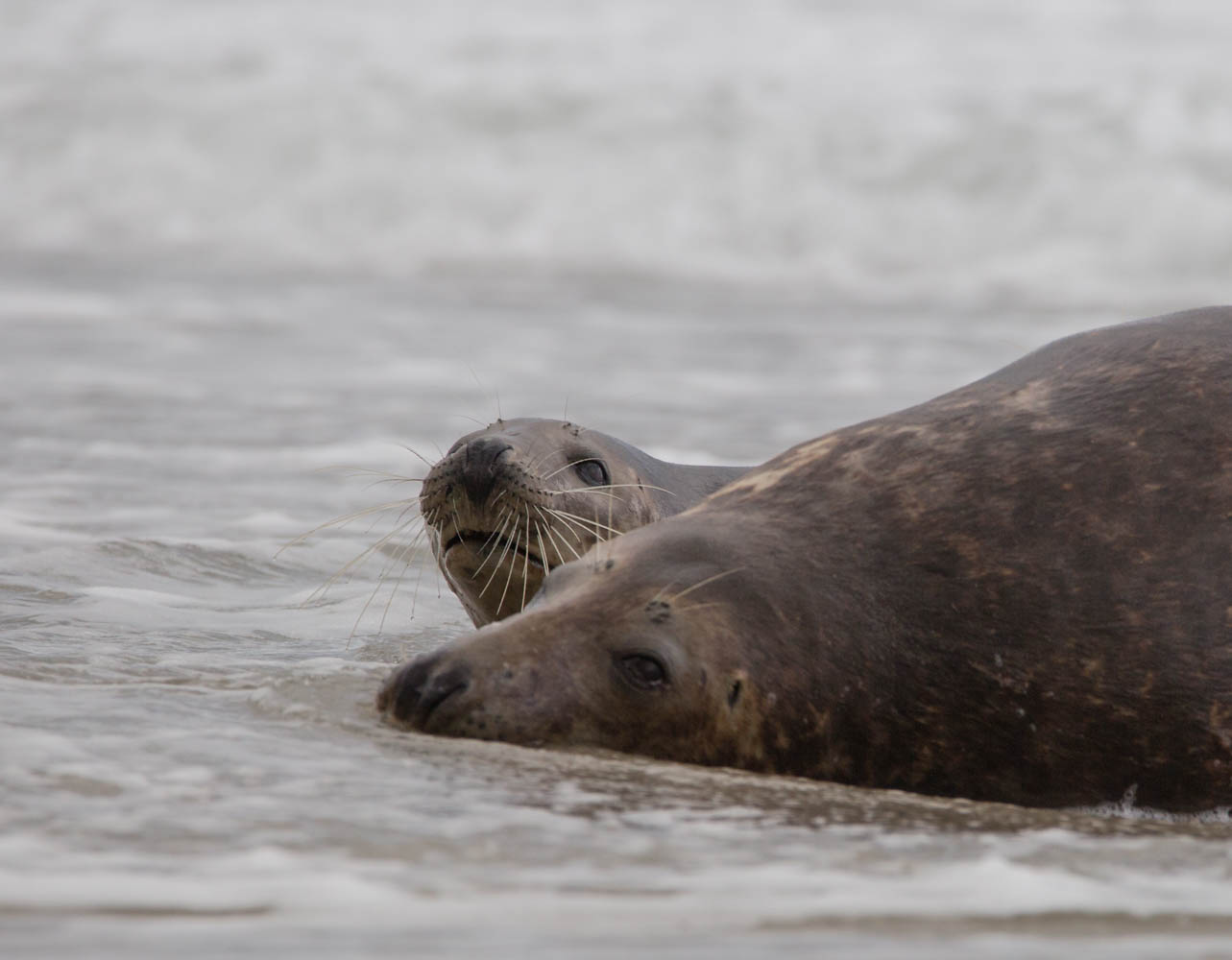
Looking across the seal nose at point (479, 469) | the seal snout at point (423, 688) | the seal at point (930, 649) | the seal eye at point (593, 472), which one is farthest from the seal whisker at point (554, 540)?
the seal snout at point (423, 688)

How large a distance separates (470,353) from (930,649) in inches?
329

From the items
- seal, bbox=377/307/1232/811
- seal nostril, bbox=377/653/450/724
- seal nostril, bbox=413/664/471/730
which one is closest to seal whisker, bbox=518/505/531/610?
seal, bbox=377/307/1232/811

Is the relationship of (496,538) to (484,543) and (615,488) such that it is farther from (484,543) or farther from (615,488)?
(615,488)

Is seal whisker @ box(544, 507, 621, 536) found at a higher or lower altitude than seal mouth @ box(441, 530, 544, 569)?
higher

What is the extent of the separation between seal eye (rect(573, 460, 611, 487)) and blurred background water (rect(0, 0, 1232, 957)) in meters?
0.63

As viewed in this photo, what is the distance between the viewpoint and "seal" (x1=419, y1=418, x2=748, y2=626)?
18.4ft

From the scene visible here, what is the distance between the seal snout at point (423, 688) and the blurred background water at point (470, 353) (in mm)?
69

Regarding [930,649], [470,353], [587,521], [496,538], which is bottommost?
[930,649]

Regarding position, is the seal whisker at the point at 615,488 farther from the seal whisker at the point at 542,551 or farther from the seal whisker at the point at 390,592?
the seal whisker at the point at 390,592

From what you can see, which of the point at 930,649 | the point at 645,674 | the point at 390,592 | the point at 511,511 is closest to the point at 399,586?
the point at 390,592

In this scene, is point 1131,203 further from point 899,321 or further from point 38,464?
point 38,464

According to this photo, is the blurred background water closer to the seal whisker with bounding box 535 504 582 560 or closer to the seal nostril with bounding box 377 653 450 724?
the seal nostril with bounding box 377 653 450 724

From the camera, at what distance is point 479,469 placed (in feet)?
18.4

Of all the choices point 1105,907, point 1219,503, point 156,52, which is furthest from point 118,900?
point 156,52
